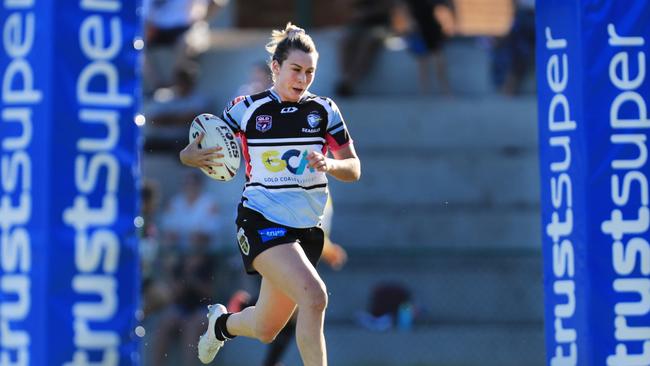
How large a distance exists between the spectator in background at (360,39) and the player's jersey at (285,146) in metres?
7.13

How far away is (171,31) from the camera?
49.5 feet

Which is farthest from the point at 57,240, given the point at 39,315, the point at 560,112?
the point at 560,112

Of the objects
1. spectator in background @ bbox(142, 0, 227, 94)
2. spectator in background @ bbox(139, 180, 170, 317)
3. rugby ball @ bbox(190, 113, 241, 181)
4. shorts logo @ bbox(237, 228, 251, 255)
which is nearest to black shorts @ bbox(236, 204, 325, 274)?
shorts logo @ bbox(237, 228, 251, 255)

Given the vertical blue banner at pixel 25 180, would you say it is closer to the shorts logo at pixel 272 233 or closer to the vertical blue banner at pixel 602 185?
the shorts logo at pixel 272 233

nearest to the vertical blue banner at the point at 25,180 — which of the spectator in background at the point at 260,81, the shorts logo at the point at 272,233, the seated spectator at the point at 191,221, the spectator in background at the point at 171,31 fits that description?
the shorts logo at the point at 272,233

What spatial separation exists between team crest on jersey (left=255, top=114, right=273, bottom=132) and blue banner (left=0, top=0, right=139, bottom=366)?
656 mm

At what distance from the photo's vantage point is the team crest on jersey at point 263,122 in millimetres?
7594

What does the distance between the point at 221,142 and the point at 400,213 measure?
23.0 ft

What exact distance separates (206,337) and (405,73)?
24.3 ft

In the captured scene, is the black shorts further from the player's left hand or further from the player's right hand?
the player's left hand

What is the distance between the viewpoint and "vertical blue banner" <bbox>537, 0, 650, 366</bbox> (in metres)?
8.03

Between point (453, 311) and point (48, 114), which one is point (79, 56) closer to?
point (48, 114)

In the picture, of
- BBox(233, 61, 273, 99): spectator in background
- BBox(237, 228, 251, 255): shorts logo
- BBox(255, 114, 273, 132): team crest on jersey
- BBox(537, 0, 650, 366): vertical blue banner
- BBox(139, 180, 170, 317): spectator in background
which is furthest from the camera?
BBox(139, 180, 170, 317): spectator in background

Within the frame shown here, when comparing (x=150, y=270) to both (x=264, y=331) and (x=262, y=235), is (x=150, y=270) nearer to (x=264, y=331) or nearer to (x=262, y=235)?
(x=264, y=331)
